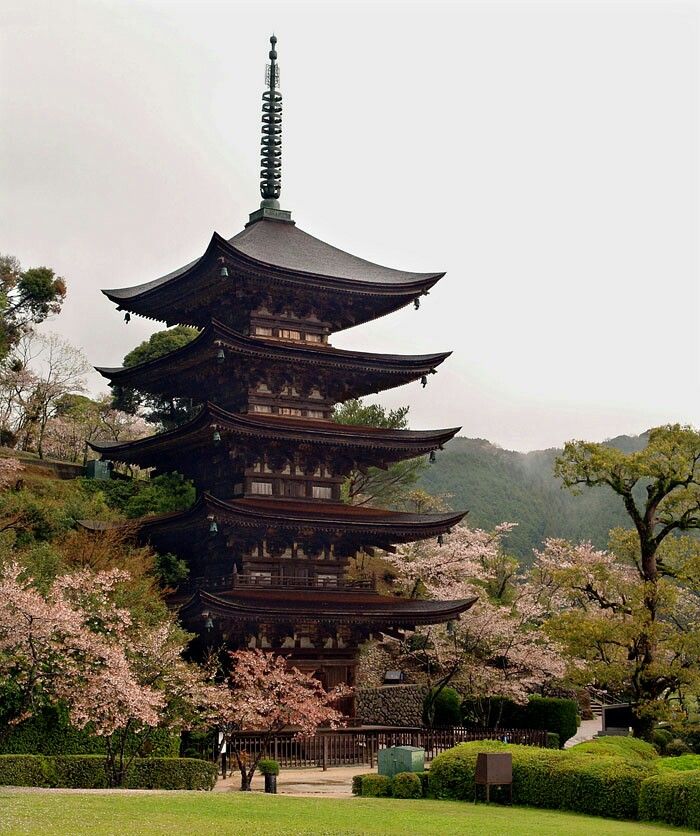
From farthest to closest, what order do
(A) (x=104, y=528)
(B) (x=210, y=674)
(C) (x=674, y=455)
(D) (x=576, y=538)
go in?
(D) (x=576, y=538) < (A) (x=104, y=528) < (C) (x=674, y=455) < (B) (x=210, y=674)

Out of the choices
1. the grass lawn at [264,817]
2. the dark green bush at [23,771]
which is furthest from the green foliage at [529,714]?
the dark green bush at [23,771]

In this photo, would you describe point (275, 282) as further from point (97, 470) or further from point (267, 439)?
point (97, 470)

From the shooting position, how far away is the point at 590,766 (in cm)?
3042

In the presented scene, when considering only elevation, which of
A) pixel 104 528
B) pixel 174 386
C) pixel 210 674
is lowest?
pixel 210 674

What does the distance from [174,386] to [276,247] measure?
748 centimetres

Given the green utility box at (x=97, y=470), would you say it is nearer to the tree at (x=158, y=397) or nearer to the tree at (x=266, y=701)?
the tree at (x=158, y=397)

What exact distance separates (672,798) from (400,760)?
923cm

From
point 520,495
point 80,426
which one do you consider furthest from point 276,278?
point 520,495

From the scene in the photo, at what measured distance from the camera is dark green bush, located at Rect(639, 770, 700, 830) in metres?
27.5

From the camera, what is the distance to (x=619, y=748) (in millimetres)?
35219

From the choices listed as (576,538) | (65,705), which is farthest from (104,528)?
(576,538)

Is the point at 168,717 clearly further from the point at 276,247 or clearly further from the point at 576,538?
the point at 576,538

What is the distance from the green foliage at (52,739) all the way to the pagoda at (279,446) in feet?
24.0

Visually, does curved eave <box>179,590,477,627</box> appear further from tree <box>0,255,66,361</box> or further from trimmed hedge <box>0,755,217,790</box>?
tree <box>0,255,66,361</box>
